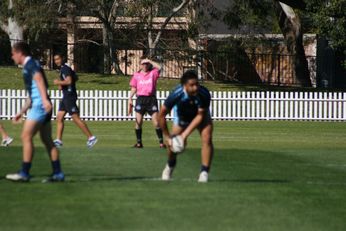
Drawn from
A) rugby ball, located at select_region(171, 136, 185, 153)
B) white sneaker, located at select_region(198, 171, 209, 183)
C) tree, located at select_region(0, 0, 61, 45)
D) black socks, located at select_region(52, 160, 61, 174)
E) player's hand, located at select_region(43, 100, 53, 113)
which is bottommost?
white sneaker, located at select_region(198, 171, 209, 183)

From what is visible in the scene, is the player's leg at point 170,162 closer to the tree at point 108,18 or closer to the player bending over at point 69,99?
the player bending over at point 69,99

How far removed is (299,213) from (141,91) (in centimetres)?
1029

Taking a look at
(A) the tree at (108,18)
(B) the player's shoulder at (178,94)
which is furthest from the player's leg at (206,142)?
(A) the tree at (108,18)

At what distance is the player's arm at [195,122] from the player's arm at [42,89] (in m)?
1.84

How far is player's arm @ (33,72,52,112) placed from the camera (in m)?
13.2

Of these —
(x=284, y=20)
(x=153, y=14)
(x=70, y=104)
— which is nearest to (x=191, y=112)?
(x=70, y=104)

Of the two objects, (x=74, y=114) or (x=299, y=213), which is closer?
(x=299, y=213)

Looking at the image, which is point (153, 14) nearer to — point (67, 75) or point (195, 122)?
point (67, 75)

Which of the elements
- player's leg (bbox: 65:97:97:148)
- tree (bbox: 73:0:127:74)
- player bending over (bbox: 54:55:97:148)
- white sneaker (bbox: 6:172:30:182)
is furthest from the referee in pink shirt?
tree (bbox: 73:0:127:74)

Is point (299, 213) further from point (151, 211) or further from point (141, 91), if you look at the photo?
point (141, 91)

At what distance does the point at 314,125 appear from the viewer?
1410 inches

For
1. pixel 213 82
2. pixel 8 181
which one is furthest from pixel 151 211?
pixel 213 82

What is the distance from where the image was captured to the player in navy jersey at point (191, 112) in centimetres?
1368

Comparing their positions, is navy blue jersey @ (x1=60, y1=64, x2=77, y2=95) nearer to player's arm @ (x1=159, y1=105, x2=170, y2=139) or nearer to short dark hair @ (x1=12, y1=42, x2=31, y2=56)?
player's arm @ (x1=159, y1=105, x2=170, y2=139)
